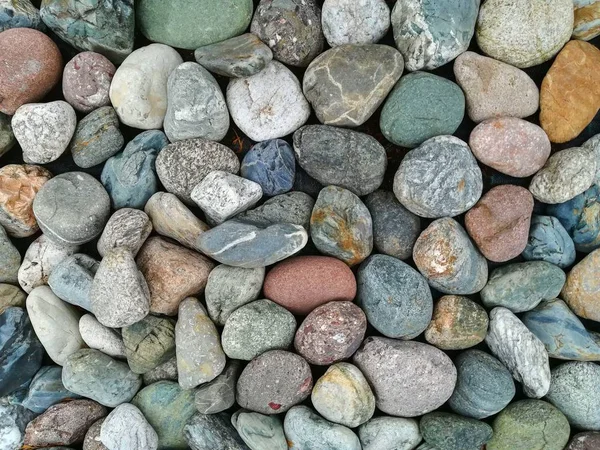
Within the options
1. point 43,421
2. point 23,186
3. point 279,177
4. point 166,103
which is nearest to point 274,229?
point 279,177

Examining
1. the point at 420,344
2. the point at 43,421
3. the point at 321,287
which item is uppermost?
the point at 321,287

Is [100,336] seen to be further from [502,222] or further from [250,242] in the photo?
[502,222]

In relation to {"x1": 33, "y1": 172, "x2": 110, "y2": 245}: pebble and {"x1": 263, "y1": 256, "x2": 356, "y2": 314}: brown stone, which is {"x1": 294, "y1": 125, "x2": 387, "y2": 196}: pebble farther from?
{"x1": 33, "y1": 172, "x2": 110, "y2": 245}: pebble

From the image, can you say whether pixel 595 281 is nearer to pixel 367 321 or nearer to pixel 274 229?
pixel 367 321

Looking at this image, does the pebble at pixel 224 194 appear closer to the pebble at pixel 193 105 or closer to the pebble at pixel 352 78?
the pebble at pixel 193 105

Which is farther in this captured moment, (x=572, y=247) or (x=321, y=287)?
(x=572, y=247)

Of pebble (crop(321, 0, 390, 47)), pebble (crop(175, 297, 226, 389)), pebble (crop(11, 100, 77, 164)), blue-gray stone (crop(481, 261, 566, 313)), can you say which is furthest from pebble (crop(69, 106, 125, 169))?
blue-gray stone (crop(481, 261, 566, 313))

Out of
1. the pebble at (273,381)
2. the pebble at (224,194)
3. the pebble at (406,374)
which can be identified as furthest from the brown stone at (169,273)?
the pebble at (406,374)

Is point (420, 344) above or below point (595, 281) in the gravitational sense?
below
